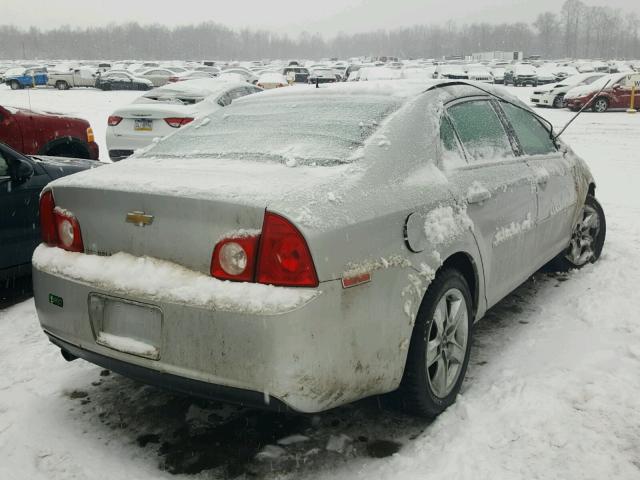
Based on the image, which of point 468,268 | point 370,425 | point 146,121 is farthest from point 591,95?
point 370,425

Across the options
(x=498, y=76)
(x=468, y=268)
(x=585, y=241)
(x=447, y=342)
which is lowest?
(x=585, y=241)

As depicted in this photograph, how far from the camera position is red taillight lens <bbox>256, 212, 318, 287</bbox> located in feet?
7.44

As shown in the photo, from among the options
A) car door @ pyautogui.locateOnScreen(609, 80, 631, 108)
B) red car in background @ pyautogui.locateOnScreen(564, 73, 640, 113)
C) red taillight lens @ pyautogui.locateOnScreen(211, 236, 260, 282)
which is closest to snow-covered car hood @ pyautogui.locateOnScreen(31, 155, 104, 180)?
red taillight lens @ pyautogui.locateOnScreen(211, 236, 260, 282)

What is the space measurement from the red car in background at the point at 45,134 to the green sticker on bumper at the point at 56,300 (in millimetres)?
4699

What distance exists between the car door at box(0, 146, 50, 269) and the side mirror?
4 cm

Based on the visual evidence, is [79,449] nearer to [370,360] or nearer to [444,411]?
[370,360]

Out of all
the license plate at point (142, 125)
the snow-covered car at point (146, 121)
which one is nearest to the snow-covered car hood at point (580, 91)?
the snow-covered car at point (146, 121)

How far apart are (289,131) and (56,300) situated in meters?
1.37

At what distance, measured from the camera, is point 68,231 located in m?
2.84

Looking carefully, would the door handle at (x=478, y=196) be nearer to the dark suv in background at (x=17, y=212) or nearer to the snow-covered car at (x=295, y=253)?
the snow-covered car at (x=295, y=253)

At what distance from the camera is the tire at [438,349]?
276cm

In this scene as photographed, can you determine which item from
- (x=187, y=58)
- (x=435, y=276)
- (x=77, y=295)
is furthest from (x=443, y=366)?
(x=187, y=58)

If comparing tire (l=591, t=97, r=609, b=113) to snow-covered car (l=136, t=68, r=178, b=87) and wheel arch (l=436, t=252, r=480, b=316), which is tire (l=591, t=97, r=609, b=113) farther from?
snow-covered car (l=136, t=68, r=178, b=87)

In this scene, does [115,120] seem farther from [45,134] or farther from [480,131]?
[480,131]
